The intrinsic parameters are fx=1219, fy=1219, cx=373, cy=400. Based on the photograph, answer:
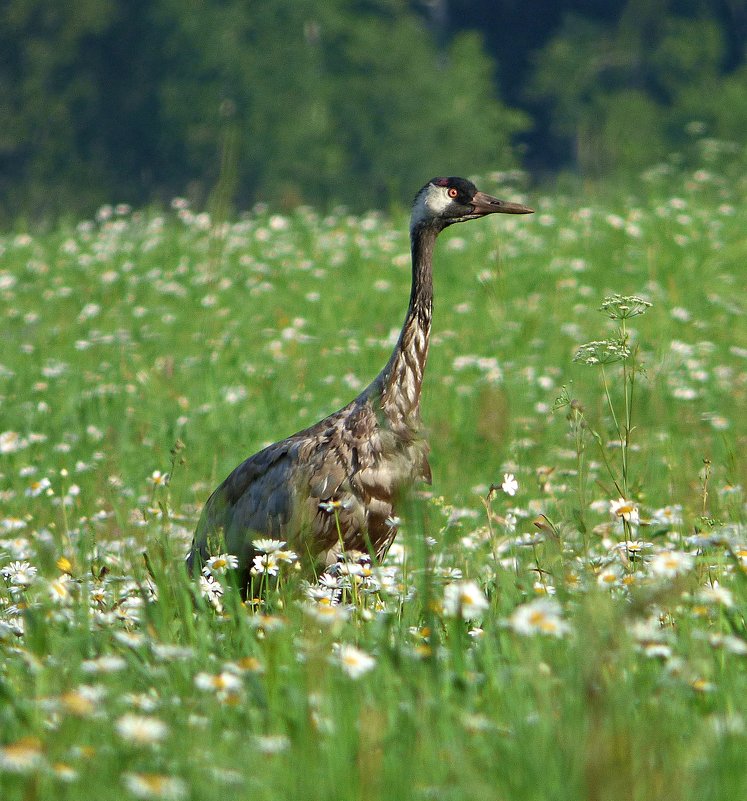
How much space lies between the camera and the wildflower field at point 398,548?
8.03ft

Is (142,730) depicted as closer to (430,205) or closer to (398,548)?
(398,548)

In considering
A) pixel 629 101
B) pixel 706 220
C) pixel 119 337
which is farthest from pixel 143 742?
pixel 629 101

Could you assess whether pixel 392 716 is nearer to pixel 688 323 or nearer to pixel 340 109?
pixel 688 323

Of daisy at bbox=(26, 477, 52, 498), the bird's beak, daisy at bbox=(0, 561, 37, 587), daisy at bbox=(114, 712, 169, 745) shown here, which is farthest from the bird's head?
daisy at bbox=(114, 712, 169, 745)

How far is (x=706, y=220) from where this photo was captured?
529 inches

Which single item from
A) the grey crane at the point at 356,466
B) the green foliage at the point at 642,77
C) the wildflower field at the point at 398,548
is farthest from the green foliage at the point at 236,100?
the grey crane at the point at 356,466

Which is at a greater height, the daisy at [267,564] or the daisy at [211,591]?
the daisy at [267,564]

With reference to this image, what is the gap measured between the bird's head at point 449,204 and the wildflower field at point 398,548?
525 millimetres

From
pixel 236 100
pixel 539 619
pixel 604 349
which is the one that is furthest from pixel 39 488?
pixel 236 100

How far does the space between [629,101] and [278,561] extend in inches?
1639

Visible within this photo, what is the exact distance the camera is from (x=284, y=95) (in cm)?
3850

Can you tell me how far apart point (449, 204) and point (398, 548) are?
163cm

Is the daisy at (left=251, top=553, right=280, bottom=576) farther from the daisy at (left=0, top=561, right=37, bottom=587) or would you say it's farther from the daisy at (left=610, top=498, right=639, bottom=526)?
the daisy at (left=610, top=498, right=639, bottom=526)

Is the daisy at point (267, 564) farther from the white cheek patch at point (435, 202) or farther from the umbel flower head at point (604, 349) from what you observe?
the white cheek patch at point (435, 202)
